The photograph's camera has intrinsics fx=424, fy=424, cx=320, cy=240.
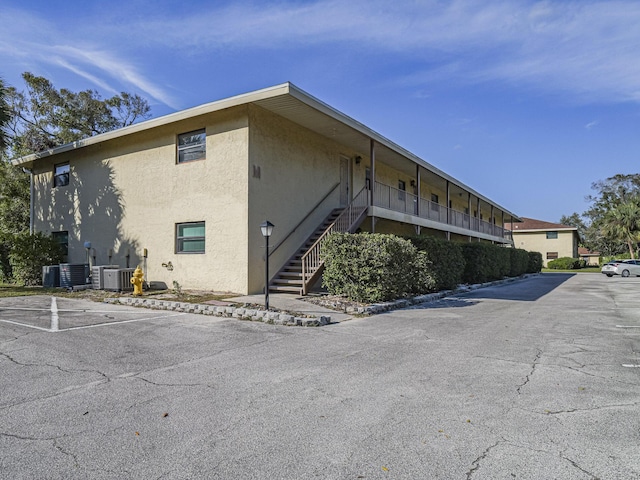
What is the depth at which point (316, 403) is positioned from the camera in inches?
161

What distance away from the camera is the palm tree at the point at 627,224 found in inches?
1786

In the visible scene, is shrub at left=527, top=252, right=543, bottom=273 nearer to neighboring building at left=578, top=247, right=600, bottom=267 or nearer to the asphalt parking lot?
the asphalt parking lot

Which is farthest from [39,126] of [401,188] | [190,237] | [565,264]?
[565,264]

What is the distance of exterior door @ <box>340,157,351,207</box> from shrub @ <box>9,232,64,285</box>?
1185 cm

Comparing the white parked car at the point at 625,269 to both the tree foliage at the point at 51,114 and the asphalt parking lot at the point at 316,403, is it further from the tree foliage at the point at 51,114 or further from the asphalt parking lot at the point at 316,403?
the tree foliage at the point at 51,114

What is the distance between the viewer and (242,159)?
12.3 m

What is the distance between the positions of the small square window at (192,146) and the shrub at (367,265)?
5.30 m

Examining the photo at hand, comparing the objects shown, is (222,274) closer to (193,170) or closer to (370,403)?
(193,170)

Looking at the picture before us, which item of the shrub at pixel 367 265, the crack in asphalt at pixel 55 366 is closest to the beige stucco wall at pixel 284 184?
the shrub at pixel 367 265

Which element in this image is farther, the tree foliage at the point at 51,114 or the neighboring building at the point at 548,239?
the neighboring building at the point at 548,239

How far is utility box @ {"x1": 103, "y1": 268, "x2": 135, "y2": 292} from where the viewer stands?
13469mm

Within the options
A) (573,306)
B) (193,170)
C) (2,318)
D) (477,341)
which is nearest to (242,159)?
(193,170)

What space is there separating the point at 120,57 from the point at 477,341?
560 inches

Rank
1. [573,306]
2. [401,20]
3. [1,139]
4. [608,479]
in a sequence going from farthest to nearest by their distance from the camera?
[1,139] → [573,306] → [401,20] → [608,479]
